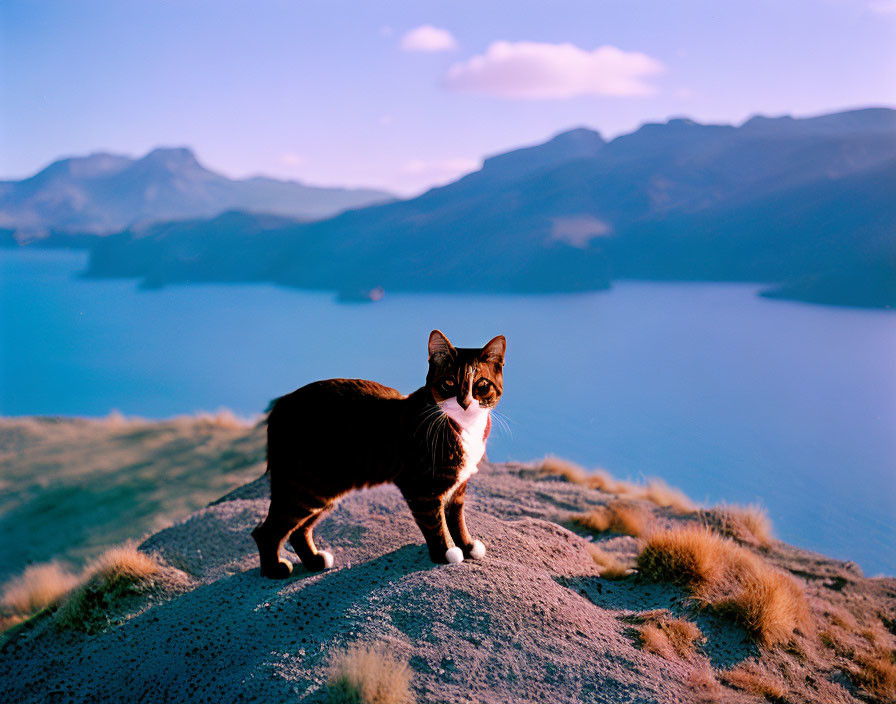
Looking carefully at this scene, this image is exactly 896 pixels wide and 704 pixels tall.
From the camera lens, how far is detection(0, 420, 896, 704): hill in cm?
337

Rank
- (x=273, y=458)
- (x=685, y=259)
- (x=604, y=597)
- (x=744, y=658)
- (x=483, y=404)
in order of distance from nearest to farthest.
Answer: (x=483, y=404), (x=273, y=458), (x=744, y=658), (x=604, y=597), (x=685, y=259)

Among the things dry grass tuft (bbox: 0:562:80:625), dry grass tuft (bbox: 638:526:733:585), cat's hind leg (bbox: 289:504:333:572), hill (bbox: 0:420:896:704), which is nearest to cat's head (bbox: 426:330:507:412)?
hill (bbox: 0:420:896:704)

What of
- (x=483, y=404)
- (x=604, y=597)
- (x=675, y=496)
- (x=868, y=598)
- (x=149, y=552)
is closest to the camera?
(x=483, y=404)

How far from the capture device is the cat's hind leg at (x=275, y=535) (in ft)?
13.1

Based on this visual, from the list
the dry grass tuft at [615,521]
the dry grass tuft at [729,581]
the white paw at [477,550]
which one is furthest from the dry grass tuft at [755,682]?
the dry grass tuft at [615,521]

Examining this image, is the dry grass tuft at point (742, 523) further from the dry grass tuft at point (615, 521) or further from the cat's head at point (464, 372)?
the cat's head at point (464, 372)

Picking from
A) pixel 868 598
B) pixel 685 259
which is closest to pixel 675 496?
pixel 868 598

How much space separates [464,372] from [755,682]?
2.88m

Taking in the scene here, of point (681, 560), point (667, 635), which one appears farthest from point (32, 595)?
point (681, 560)

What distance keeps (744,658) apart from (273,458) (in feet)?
11.8

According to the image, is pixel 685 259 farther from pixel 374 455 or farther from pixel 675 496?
pixel 374 455

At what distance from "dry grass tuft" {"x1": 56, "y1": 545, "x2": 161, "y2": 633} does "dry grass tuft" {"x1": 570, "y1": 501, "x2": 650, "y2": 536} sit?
446 centimetres

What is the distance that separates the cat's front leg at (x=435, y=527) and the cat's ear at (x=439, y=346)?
2.98ft

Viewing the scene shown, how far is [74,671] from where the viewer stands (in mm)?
4168
